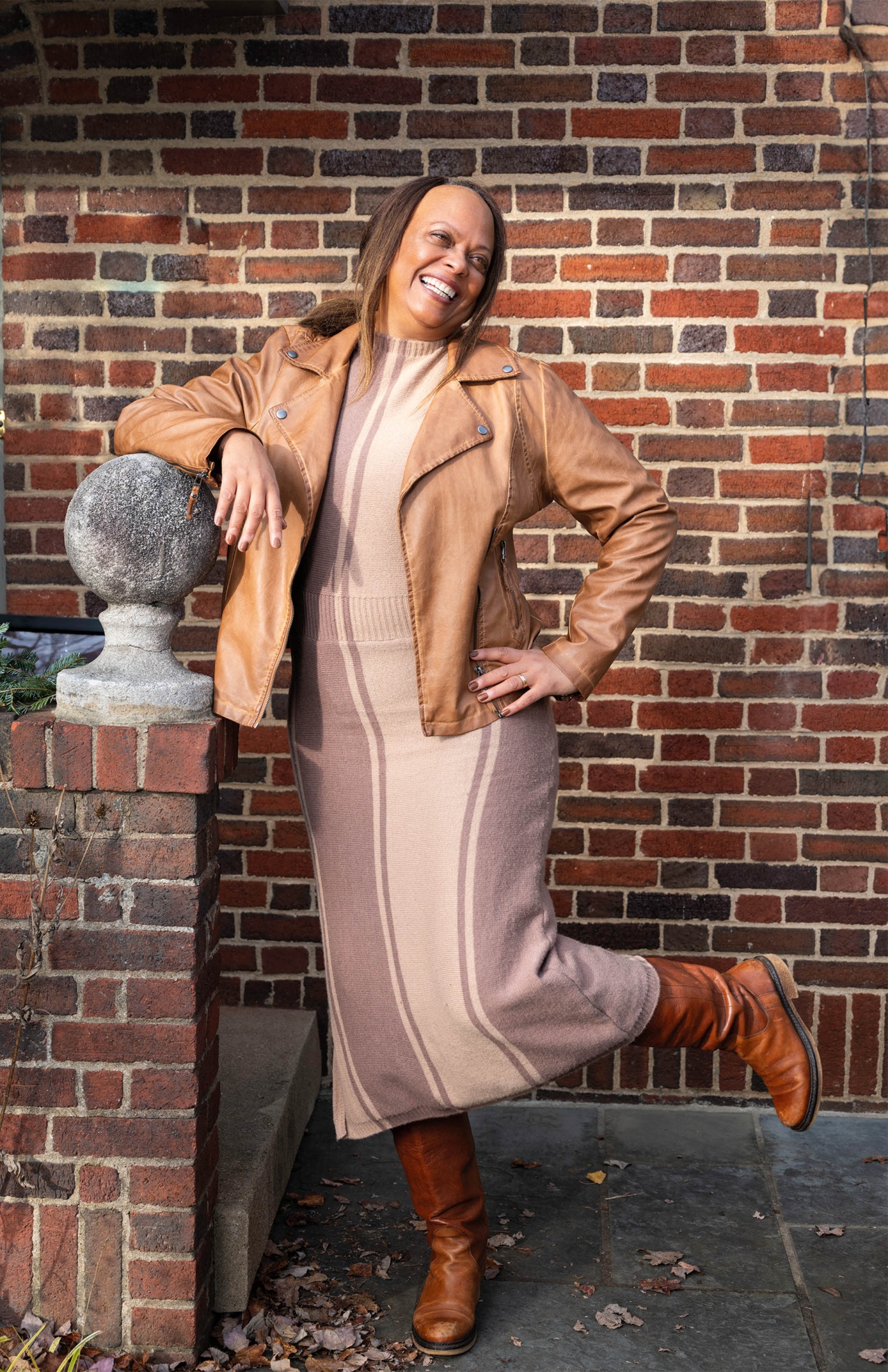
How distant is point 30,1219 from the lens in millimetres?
2527

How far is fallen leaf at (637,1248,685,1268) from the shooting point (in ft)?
9.56

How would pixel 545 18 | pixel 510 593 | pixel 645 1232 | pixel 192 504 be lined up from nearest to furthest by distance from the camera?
1. pixel 192 504
2. pixel 510 593
3. pixel 645 1232
4. pixel 545 18

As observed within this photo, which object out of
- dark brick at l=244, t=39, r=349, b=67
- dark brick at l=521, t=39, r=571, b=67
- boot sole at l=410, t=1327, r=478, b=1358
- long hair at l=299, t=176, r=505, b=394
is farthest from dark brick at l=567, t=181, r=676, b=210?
boot sole at l=410, t=1327, r=478, b=1358

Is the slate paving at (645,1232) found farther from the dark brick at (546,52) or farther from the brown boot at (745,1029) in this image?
the dark brick at (546,52)

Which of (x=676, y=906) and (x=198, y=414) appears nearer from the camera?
(x=198, y=414)

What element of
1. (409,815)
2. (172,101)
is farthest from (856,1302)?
(172,101)

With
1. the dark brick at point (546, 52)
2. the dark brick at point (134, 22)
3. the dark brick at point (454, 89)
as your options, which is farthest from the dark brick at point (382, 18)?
the dark brick at point (134, 22)

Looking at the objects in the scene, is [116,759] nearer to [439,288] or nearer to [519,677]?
[519,677]

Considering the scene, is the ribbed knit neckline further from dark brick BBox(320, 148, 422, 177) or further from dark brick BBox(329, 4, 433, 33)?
dark brick BBox(329, 4, 433, 33)

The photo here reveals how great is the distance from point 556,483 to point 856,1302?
1847mm

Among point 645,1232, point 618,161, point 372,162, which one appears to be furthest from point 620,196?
point 645,1232

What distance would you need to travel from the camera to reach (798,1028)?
8.88 ft

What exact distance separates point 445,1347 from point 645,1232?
68 centimetres

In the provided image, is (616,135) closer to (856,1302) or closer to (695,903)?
(695,903)
